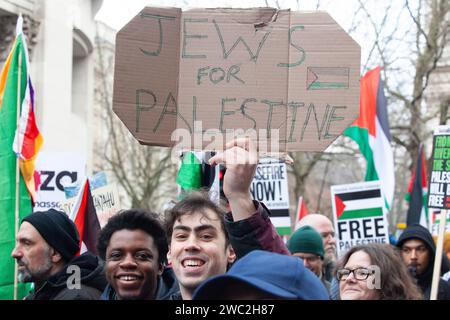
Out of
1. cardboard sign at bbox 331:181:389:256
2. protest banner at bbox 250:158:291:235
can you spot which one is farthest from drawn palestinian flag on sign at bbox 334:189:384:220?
protest banner at bbox 250:158:291:235

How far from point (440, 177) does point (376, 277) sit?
6.49ft

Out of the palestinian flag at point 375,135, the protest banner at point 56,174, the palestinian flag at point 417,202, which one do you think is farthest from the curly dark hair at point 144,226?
the palestinian flag at point 417,202

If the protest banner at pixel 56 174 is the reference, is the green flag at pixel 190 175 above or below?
below

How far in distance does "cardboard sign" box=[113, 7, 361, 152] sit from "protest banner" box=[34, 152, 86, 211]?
522 cm

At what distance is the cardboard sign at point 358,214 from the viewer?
8703mm

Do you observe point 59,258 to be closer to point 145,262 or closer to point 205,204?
point 145,262

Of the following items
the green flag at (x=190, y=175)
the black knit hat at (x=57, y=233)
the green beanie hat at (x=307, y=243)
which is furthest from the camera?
the green beanie hat at (x=307, y=243)

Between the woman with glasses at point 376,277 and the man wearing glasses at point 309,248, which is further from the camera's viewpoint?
the man wearing glasses at point 309,248

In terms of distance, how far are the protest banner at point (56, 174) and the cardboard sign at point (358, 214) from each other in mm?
2526

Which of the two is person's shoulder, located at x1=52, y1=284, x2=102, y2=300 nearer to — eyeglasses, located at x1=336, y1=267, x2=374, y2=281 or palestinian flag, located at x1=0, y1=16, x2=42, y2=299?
eyeglasses, located at x1=336, y1=267, x2=374, y2=281

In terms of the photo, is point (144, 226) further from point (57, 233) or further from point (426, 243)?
point (426, 243)

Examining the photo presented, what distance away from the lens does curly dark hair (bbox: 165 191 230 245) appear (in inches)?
166

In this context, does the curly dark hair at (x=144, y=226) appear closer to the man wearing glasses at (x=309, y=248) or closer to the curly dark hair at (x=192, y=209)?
the curly dark hair at (x=192, y=209)

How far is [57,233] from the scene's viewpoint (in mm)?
5199
